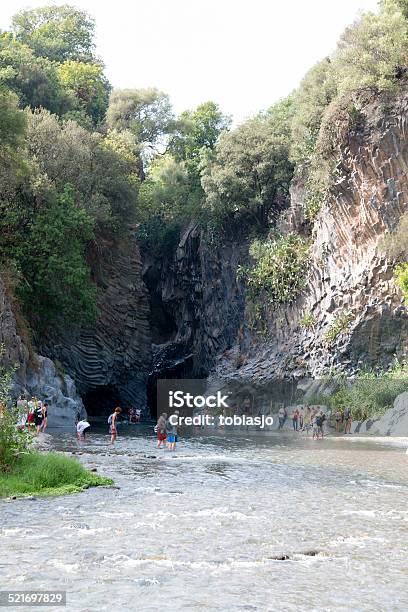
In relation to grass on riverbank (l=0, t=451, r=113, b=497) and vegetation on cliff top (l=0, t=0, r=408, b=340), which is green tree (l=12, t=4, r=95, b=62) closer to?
vegetation on cliff top (l=0, t=0, r=408, b=340)

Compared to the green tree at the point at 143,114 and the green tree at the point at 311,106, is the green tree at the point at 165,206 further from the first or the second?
the green tree at the point at 311,106

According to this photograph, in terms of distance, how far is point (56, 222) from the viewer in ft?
168

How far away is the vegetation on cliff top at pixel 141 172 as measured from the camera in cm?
4628

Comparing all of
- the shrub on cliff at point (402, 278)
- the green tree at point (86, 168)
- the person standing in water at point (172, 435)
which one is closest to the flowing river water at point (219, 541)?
the person standing in water at point (172, 435)

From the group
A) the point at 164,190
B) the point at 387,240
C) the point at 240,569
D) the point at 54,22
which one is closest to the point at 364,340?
the point at 387,240

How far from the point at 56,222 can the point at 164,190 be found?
1969 cm

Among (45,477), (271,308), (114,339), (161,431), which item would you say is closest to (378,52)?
(271,308)

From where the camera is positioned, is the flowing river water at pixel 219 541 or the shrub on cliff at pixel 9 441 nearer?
the flowing river water at pixel 219 541

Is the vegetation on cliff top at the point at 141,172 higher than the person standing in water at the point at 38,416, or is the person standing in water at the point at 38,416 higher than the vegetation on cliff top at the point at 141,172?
the vegetation on cliff top at the point at 141,172

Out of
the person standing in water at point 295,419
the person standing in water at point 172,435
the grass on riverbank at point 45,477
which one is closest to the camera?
the grass on riverbank at point 45,477

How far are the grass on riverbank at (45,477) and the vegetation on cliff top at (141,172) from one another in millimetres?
25295

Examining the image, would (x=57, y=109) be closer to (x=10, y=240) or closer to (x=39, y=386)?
(x=10, y=240)

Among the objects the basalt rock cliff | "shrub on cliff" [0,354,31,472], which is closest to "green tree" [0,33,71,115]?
the basalt rock cliff

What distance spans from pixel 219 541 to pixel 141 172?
2617 inches
